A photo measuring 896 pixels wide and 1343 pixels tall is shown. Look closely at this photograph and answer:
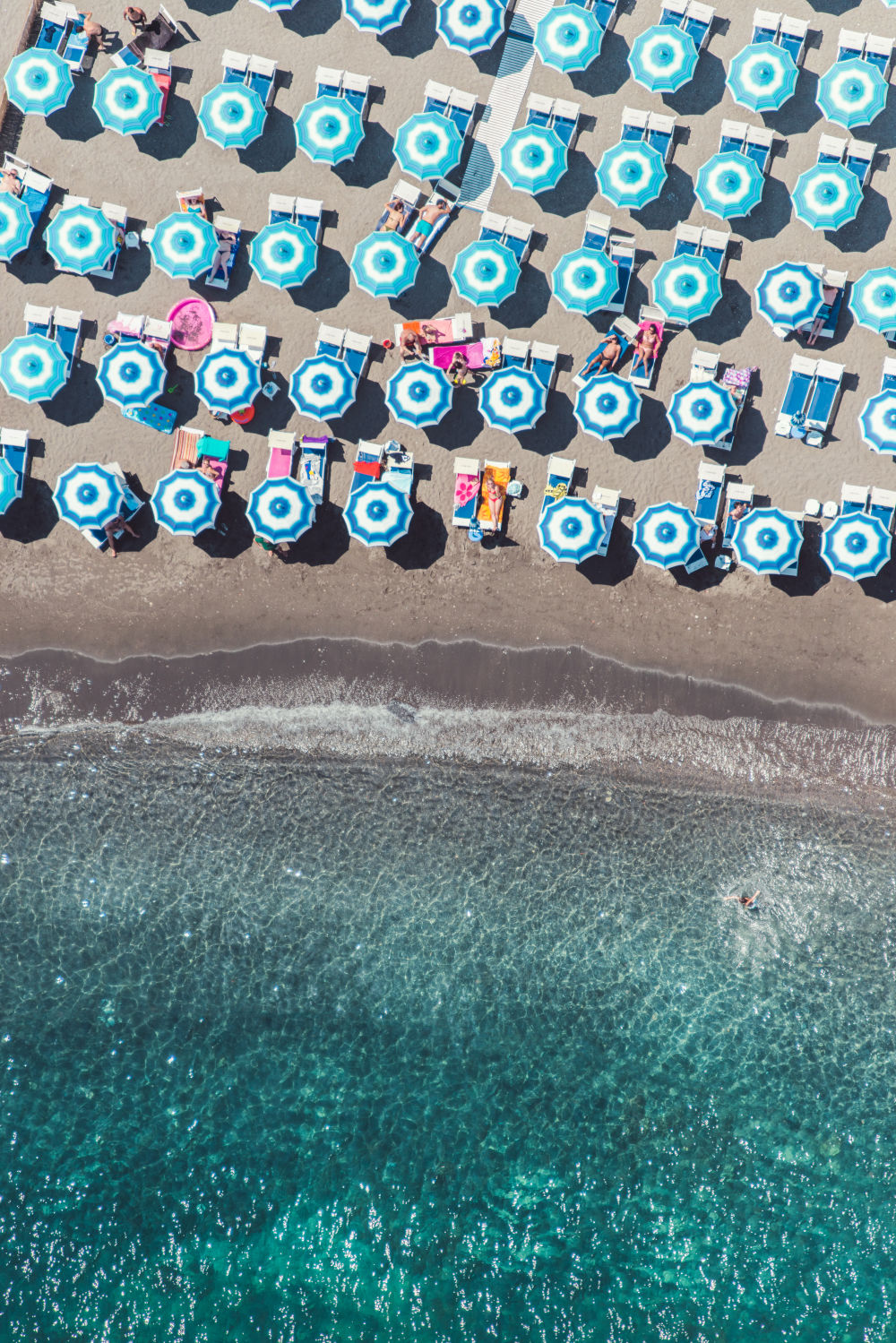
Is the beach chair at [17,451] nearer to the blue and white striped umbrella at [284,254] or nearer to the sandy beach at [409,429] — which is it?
the sandy beach at [409,429]

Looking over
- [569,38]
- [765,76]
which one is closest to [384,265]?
[569,38]

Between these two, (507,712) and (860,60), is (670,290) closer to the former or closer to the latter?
(860,60)

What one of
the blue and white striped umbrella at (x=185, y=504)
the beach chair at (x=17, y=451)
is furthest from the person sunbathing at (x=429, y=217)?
the beach chair at (x=17, y=451)

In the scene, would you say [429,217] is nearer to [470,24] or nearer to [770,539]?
[470,24]

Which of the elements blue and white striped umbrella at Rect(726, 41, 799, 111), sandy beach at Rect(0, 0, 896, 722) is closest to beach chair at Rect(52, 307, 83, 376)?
sandy beach at Rect(0, 0, 896, 722)

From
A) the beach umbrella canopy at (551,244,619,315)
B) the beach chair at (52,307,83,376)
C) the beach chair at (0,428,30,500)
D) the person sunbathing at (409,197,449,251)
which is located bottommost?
the beach chair at (0,428,30,500)

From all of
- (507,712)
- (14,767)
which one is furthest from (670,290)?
(14,767)

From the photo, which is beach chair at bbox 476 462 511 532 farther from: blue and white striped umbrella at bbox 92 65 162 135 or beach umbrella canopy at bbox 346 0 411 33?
blue and white striped umbrella at bbox 92 65 162 135

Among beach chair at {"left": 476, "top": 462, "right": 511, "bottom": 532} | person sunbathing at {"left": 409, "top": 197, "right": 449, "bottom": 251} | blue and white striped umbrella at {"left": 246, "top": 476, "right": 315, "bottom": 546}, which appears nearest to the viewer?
blue and white striped umbrella at {"left": 246, "top": 476, "right": 315, "bottom": 546}
